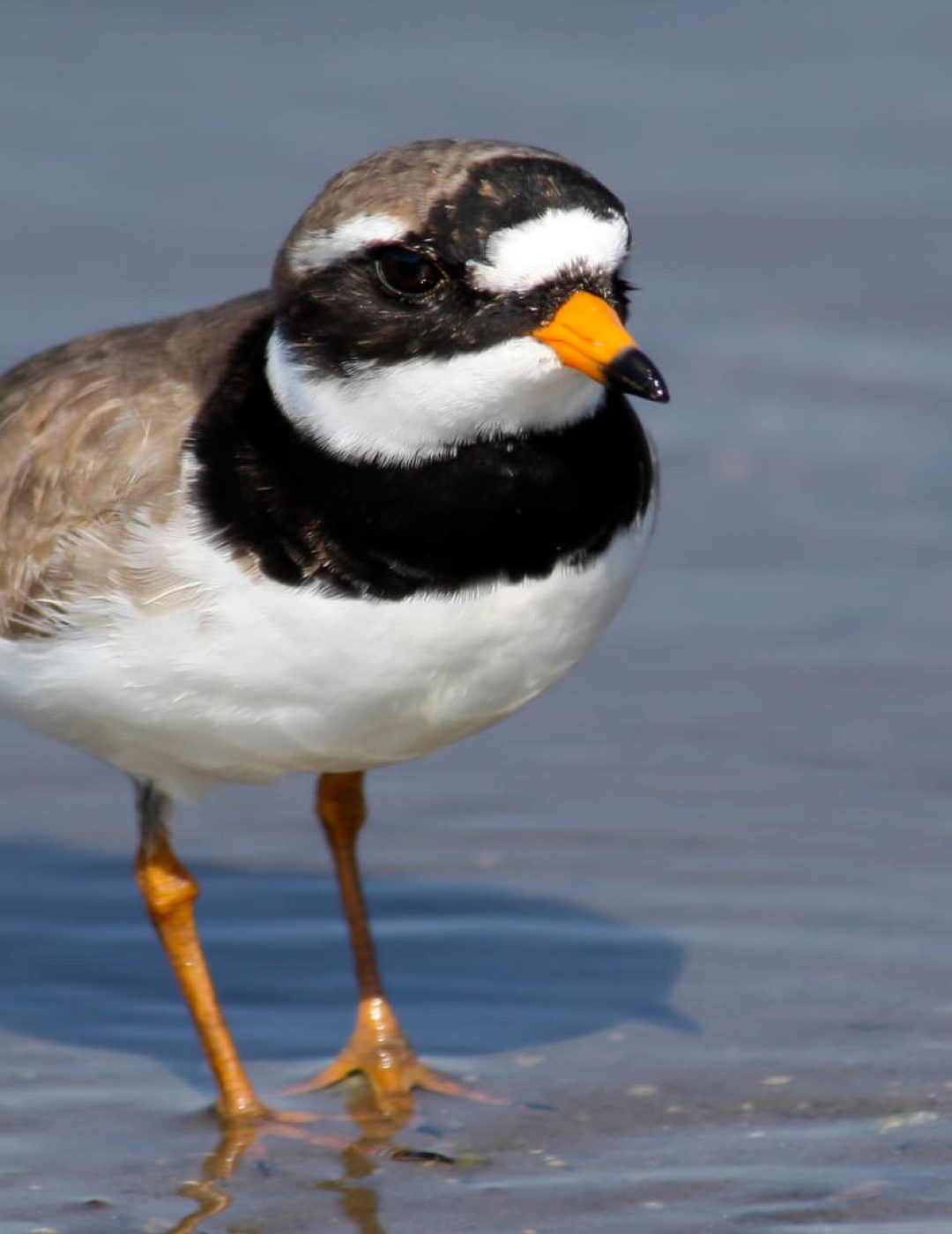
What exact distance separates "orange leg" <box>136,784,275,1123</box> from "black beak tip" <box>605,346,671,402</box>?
189cm

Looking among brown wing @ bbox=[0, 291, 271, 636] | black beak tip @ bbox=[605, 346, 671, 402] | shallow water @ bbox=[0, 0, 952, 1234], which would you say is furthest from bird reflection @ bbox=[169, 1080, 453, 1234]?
black beak tip @ bbox=[605, 346, 671, 402]

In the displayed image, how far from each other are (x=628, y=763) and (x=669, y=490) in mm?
1638

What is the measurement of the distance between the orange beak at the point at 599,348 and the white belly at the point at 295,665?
2.08 feet

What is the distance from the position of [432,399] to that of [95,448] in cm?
105

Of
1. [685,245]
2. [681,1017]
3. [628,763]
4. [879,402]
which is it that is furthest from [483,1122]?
[685,245]

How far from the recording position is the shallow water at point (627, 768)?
5832 millimetres

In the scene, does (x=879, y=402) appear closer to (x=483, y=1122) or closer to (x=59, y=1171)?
(x=483, y=1122)

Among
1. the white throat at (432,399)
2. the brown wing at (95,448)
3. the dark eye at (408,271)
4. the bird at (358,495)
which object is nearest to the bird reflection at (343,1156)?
the bird at (358,495)

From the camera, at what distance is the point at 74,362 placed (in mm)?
6234

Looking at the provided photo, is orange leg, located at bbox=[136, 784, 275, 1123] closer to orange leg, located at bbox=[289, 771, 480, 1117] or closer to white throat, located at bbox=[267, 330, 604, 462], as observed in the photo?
orange leg, located at bbox=[289, 771, 480, 1117]

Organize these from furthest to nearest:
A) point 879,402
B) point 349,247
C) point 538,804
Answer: point 879,402
point 538,804
point 349,247

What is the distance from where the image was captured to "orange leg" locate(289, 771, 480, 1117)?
247 inches

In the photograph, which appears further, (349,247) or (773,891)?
(773,891)

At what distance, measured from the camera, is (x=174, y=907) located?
632cm
